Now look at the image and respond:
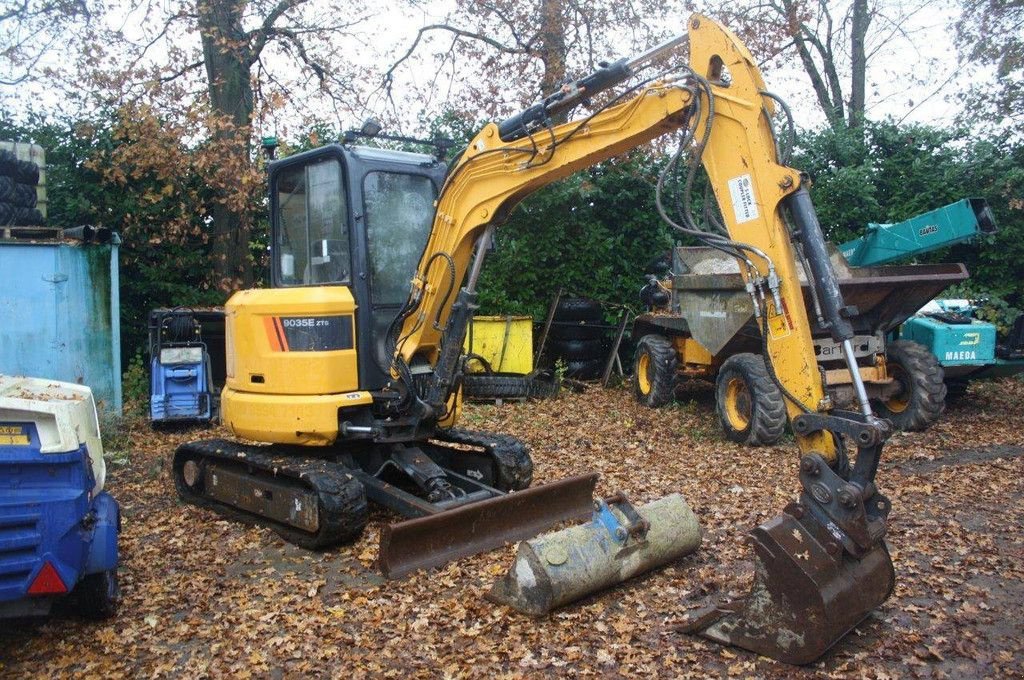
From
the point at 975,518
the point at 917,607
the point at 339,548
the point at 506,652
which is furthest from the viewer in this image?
the point at 975,518

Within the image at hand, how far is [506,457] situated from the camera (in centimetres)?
628

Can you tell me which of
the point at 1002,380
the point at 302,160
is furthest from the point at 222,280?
the point at 1002,380

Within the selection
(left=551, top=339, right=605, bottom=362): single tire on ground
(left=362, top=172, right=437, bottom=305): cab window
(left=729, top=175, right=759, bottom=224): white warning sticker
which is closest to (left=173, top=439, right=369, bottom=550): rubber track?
(left=362, top=172, right=437, bottom=305): cab window

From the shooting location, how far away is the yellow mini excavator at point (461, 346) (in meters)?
3.91

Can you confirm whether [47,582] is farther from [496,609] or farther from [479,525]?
[479,525]

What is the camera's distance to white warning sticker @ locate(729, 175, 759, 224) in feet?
14.2

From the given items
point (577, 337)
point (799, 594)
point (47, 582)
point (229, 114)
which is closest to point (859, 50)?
point (577, 337)

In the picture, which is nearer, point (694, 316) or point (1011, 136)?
point (694, 316)

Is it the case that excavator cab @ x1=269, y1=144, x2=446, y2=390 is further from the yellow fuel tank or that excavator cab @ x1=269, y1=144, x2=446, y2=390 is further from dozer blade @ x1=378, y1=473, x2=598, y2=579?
dozer blade @ x1=378, y1=473, x2=598, y2=579

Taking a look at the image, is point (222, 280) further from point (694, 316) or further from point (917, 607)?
point (917, 607)

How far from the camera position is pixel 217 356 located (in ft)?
34.5

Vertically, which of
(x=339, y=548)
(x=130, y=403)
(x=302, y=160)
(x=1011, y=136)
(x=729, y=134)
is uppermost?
(x=1011, y=136)

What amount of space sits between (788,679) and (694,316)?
5.84m

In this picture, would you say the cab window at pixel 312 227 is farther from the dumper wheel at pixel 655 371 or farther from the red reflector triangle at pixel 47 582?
the dumper wheel at pixel 655 371
